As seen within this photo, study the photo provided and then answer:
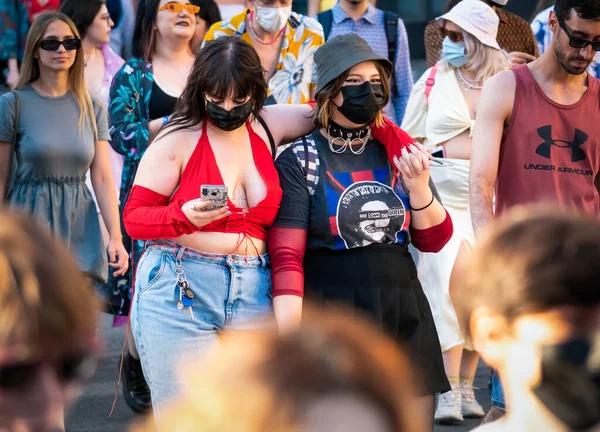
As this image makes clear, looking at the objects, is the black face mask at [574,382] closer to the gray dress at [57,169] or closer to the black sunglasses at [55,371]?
the black sunglasses at [55,371]

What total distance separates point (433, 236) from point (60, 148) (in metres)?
2.49

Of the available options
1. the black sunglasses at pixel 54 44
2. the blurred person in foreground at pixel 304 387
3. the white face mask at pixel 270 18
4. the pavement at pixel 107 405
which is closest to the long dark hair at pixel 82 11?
the black sunglasses at pixel 54 44

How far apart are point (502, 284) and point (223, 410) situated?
936 mm

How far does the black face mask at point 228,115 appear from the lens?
13.7 feet

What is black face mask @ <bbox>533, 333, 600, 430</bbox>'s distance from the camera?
2094mm

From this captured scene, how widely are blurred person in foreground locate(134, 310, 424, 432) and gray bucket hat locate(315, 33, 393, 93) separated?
2877 mm

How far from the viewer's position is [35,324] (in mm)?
1679

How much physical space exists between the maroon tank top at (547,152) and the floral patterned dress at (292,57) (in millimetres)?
1826

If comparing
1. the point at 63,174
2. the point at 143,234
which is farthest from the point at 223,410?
the point at 63,174

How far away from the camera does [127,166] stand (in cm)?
616

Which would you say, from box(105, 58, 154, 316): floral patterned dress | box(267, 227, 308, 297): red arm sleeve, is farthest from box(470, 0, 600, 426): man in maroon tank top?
box(105, 58, 154, 316): floral patterned dress

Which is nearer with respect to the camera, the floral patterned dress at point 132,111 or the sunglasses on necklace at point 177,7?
the floral patterned dress at point 132,111

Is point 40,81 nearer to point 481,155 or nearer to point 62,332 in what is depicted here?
point 481,155

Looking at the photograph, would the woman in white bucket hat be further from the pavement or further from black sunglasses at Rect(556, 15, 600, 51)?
black sunglasses at Rect(556, 15, 600, 51)
